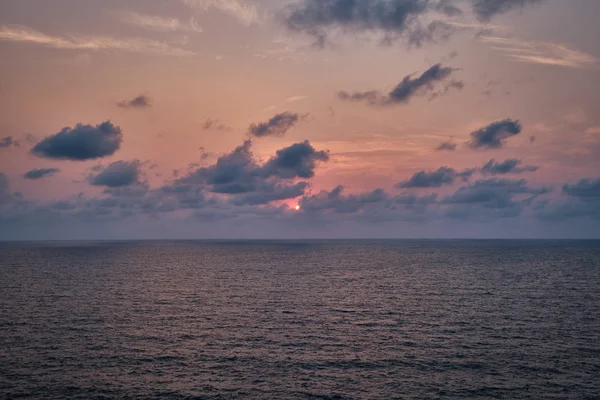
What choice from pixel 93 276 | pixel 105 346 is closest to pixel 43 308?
pixel 105 346

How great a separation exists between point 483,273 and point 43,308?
444ft

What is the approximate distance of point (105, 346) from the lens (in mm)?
59344

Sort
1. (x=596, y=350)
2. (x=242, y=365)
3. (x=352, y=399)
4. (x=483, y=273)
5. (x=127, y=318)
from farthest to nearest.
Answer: (x=483, y=273)
(x=127, y=318)
(x=596, y=350)
(x=242, y=365)
(x=352, y=399)

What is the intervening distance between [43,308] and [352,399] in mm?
67861

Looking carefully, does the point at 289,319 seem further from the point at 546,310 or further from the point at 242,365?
the point at 546,310

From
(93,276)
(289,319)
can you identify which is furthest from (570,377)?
(93,276)

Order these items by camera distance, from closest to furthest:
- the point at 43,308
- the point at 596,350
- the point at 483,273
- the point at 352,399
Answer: the point at 352,399 < the point at 596,350 < the point at 43,308 < the point at 483,273

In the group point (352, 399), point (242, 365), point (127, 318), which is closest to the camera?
point (352, 399)

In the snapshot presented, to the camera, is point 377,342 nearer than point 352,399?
No

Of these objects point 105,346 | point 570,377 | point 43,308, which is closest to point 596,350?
point 570,377

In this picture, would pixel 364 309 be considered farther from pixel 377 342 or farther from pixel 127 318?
pixel 127 318

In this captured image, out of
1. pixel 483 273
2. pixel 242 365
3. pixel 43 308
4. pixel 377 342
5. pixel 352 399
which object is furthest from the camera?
pixel 483 273

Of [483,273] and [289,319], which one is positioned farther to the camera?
[483,273]

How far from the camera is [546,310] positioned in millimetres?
84250
